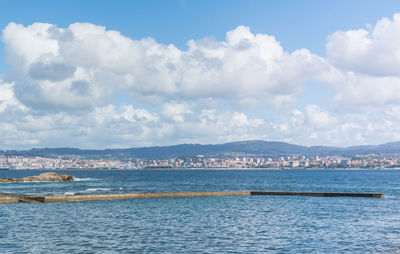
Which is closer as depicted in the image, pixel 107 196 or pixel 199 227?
pixel 199 227

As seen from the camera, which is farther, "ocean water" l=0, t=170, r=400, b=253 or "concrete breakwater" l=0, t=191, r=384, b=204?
"concrete breakwater" l=0, t=191, r=384, b=204

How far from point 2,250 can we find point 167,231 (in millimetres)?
14651

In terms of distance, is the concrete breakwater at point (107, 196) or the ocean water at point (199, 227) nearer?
the ocean water at point (199, 227)

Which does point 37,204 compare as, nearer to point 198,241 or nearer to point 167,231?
point 167,231

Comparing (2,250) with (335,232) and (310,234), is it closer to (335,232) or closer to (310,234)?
(310,234)

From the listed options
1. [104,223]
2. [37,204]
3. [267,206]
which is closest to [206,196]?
[267,206]

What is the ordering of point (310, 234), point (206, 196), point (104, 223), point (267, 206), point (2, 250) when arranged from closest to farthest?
1. point (2, 250)
2. point (310, 234)
3. point (104, 223)
4. point (267, 206)
5. point (206, 196)

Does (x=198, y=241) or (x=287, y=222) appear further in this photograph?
(x=287, y=222)

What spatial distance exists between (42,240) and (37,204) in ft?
96.2

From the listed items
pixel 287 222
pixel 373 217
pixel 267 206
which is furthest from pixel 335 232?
pixel 267 206

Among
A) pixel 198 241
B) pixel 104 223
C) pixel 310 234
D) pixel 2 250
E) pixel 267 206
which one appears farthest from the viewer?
pixel 267 206

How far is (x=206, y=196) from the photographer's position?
263ft

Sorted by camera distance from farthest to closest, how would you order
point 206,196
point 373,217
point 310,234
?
1. point 206,196
2. point 373,217
3. point 310,234

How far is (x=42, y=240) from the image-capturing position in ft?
119
